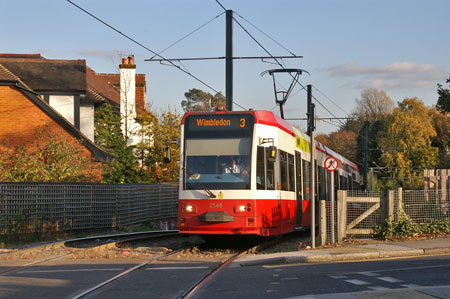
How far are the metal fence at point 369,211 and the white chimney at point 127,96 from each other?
20540mm

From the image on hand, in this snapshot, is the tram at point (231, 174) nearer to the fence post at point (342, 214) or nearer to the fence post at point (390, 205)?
the fence post at point (342, 214)

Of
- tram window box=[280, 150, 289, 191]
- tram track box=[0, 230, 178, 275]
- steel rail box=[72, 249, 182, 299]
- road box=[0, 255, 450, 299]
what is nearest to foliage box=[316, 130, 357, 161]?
tram window box=[280, 150, 289, 191]

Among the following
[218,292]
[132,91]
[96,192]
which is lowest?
[218,292]

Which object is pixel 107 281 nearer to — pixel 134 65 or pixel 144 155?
pixel 144 155

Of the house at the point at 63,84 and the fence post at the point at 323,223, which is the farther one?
the house at the point at 63,84

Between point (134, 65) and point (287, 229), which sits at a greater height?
point (134, 65)

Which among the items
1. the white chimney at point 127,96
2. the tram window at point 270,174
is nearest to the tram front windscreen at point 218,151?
the tram window at point 270,174

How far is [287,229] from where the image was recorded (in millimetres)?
17406

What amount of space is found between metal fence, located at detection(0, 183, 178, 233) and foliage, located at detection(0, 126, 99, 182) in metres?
2.06

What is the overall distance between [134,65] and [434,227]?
85.8ft

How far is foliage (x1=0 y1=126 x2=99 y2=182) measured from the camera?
23156mm

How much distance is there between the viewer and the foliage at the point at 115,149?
32406mm

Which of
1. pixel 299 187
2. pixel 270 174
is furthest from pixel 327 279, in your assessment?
pixel 299 187

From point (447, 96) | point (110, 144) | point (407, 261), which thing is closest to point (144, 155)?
point (110, 144)
